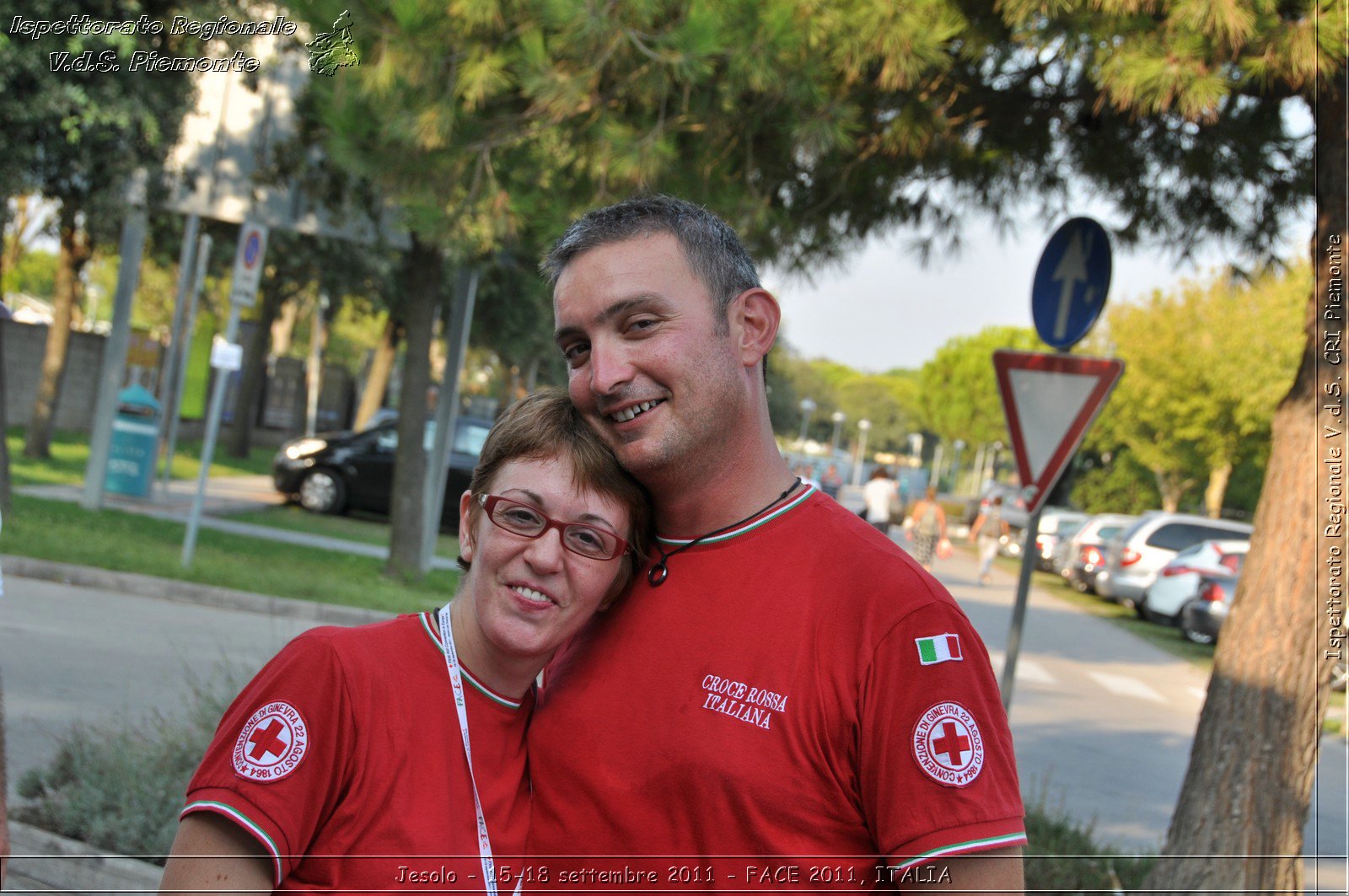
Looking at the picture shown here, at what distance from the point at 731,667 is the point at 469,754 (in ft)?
1.65

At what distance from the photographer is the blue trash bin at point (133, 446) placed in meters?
16.0

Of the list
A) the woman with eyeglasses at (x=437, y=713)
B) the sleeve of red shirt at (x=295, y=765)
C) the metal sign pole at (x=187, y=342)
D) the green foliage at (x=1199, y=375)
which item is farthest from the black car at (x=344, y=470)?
the green foliage at (x=1199, y=375)

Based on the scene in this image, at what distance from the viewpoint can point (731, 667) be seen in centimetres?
213

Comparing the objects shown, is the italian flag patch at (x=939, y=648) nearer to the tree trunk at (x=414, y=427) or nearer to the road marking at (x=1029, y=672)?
the tree trunk at (x=414, y=427)

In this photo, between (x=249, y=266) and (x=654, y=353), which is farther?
(x=249, y=266)

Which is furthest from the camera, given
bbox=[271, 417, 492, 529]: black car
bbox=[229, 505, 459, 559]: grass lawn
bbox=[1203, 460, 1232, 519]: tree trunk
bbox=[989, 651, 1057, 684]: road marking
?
bbox=[1203, 460, 1232, 519]: tree trunk

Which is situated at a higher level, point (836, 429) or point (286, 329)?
point (836, 429)

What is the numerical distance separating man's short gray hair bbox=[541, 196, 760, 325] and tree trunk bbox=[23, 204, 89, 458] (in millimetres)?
19597

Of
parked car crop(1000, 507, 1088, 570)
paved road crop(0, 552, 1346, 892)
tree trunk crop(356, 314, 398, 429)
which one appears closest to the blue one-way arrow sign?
paved road crop(0, 552, 1346, 892)

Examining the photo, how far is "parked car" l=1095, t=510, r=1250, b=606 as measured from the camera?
2352 cm

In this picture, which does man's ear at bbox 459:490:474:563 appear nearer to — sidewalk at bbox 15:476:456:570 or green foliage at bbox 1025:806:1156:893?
green foliage at bbox 1025:806:1156:893

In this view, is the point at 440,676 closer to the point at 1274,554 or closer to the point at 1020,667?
the point at 1274,554

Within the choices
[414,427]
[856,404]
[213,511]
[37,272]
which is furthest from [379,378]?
[856,404]

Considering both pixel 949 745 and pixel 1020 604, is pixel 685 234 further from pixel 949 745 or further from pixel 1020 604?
pixel 1020 604
